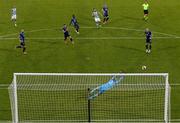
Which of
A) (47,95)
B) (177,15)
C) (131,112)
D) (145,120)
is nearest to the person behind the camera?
(145,120)

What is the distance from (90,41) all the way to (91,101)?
11.9m

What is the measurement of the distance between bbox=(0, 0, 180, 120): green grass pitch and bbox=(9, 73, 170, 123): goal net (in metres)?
1.05

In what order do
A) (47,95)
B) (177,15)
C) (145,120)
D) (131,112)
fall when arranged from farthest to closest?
1. (177,15)
2. (47,95)
3. (131,112)
4. (145,120)

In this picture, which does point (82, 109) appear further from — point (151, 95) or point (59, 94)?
point (151, 95)

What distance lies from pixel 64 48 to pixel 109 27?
5.70m

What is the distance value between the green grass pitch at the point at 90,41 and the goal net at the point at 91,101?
3.44 ft

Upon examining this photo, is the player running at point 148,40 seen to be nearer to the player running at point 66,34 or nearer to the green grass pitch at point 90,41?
the green grass pitch at point 90,41

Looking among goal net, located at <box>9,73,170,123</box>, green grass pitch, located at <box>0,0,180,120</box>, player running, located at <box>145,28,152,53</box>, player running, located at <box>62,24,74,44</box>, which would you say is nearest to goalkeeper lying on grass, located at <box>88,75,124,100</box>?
goal net, located at <box>9,73,170,123</box>

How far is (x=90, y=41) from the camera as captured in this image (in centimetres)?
3622

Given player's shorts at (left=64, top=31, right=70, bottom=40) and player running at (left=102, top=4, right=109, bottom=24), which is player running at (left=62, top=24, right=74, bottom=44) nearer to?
player's shorts at (left=64, top=31, right=70, bottom=40)

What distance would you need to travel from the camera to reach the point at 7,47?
35.0 meters

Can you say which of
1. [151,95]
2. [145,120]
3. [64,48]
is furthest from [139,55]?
[145,120]

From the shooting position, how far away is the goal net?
2364cm

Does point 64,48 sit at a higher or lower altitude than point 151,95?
higher
